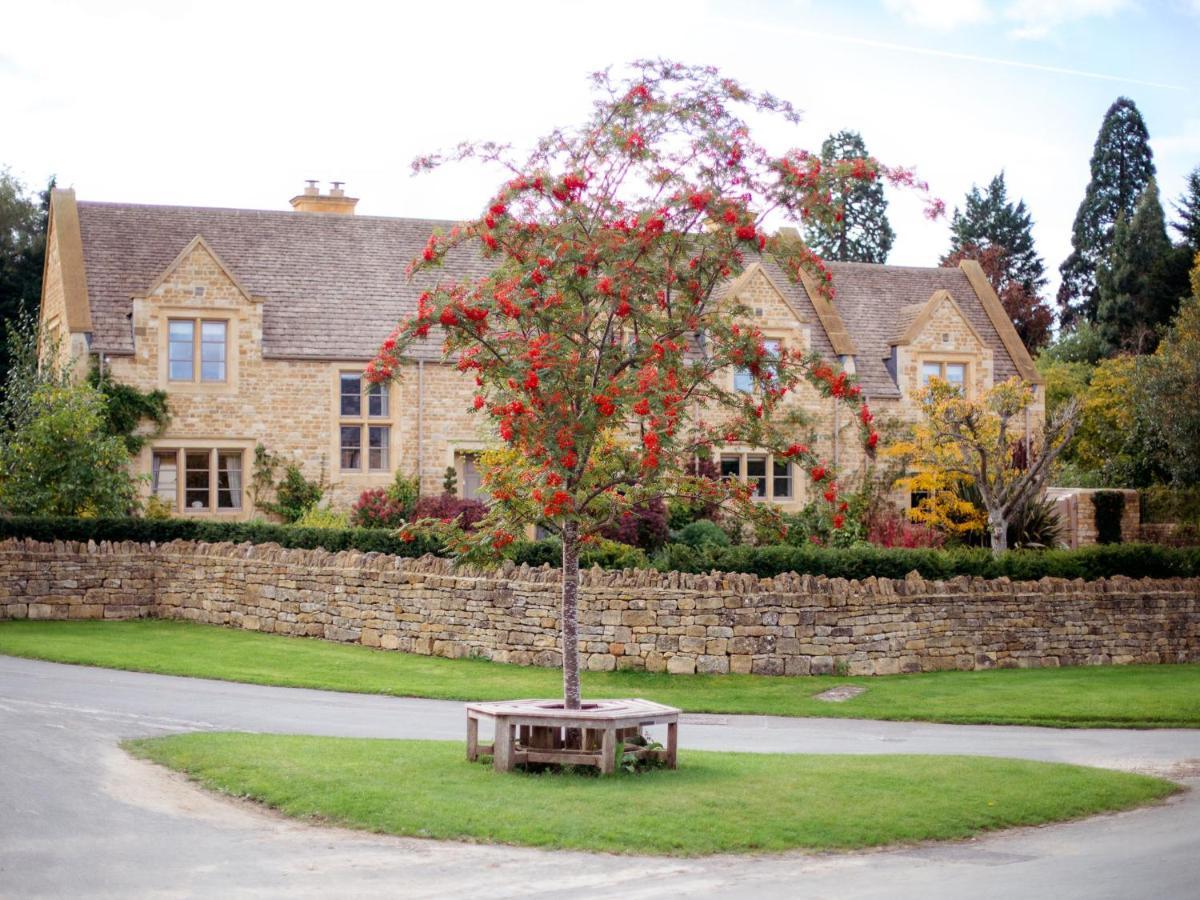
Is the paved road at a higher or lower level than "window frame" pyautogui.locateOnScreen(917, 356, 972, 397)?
lower

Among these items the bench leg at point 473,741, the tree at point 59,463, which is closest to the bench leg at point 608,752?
the bench leg at point 473,741

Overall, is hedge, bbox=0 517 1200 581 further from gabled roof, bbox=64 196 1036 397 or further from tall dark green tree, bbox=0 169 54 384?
tall dark green tree, bbox=0 169 54 384

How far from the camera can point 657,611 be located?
21.1 metres

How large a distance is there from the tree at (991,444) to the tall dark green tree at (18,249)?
28848mm

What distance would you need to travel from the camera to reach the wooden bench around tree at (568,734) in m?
12.8

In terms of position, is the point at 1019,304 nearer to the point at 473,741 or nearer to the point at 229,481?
the point at 229,481

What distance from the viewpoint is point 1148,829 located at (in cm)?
1161

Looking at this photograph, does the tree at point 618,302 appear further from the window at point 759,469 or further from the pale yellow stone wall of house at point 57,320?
the window at point 759,469

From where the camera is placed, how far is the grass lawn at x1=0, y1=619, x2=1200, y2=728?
18.7 m

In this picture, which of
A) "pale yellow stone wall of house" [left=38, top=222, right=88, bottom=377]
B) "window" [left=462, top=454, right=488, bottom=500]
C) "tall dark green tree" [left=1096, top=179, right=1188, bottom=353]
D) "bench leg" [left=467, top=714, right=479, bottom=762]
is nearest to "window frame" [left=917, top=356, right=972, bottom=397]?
"window" [left=462, top=454, right=488, bottom=500]

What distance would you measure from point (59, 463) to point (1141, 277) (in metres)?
43.9

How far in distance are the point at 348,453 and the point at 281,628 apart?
9877mm

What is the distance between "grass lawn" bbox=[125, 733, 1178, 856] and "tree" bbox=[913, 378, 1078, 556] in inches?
553

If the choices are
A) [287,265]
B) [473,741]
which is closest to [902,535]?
[287,265]
